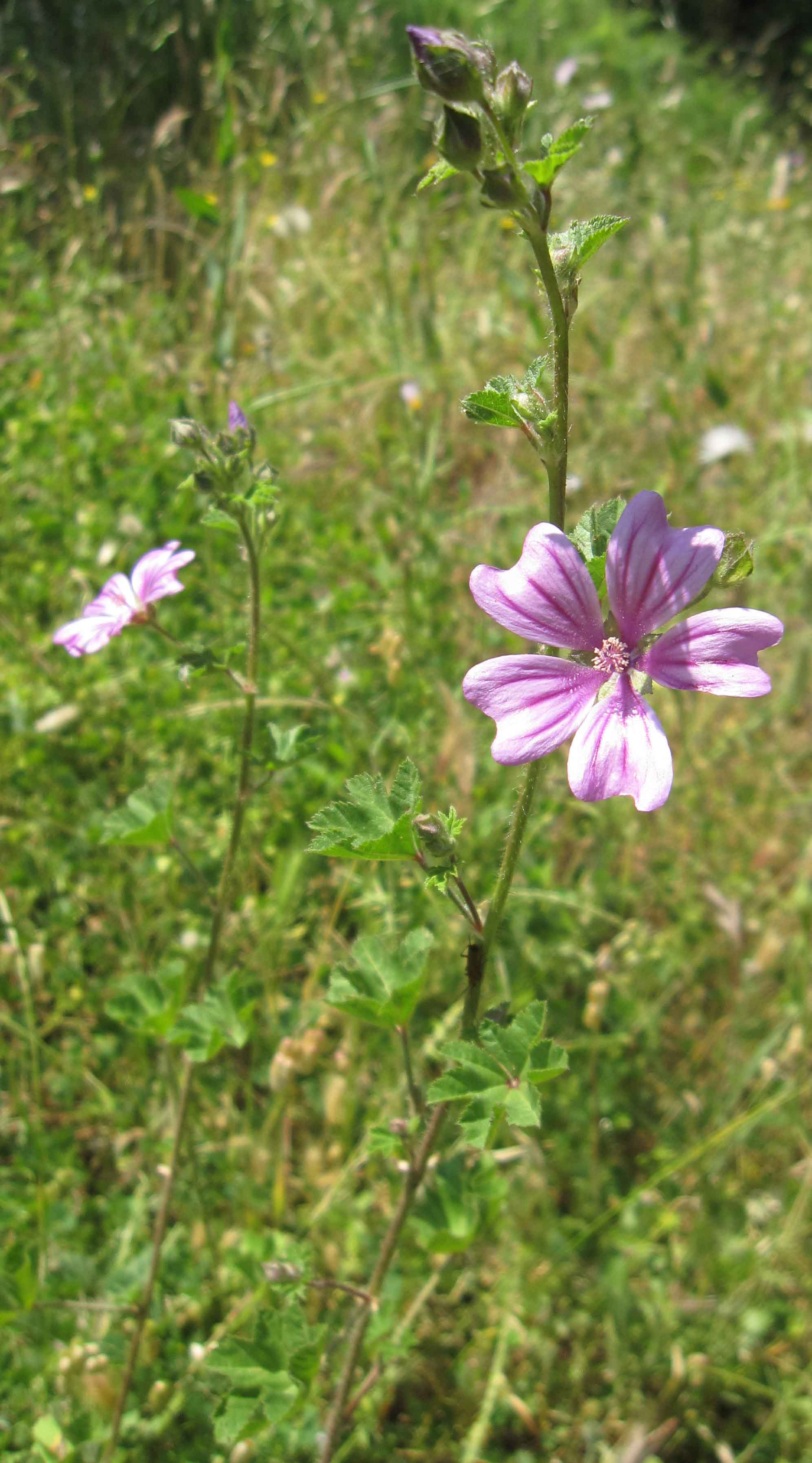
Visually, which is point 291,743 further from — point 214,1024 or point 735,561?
point 735,561

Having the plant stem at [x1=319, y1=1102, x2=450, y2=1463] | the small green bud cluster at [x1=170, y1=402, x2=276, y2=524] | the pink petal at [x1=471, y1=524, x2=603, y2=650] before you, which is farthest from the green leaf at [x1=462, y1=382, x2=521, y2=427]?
the plant stem at [x1=319, y1=1102, x2=450, y2=1463]

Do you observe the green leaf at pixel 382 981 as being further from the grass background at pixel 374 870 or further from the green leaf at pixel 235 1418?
the green leaf at pixel 235 1418

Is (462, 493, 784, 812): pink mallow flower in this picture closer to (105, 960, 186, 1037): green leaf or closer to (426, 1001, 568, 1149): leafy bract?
(426, 1001, 568, 1149): leafy bract

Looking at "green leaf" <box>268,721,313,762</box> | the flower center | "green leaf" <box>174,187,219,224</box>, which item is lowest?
"green leaf" <box>268,721,313,762</box>

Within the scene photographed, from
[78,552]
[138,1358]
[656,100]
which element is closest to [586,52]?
[656,100]

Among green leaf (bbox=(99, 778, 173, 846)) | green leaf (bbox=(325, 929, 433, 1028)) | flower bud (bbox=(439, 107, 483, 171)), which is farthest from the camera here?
green leaf (bbox=(99, 778, 173, 846))

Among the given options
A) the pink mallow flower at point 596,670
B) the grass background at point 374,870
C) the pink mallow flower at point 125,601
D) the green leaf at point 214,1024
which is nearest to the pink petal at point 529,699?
the pink mallow flower at point 596,670

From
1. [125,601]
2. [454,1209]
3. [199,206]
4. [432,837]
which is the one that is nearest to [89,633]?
[125,601]
